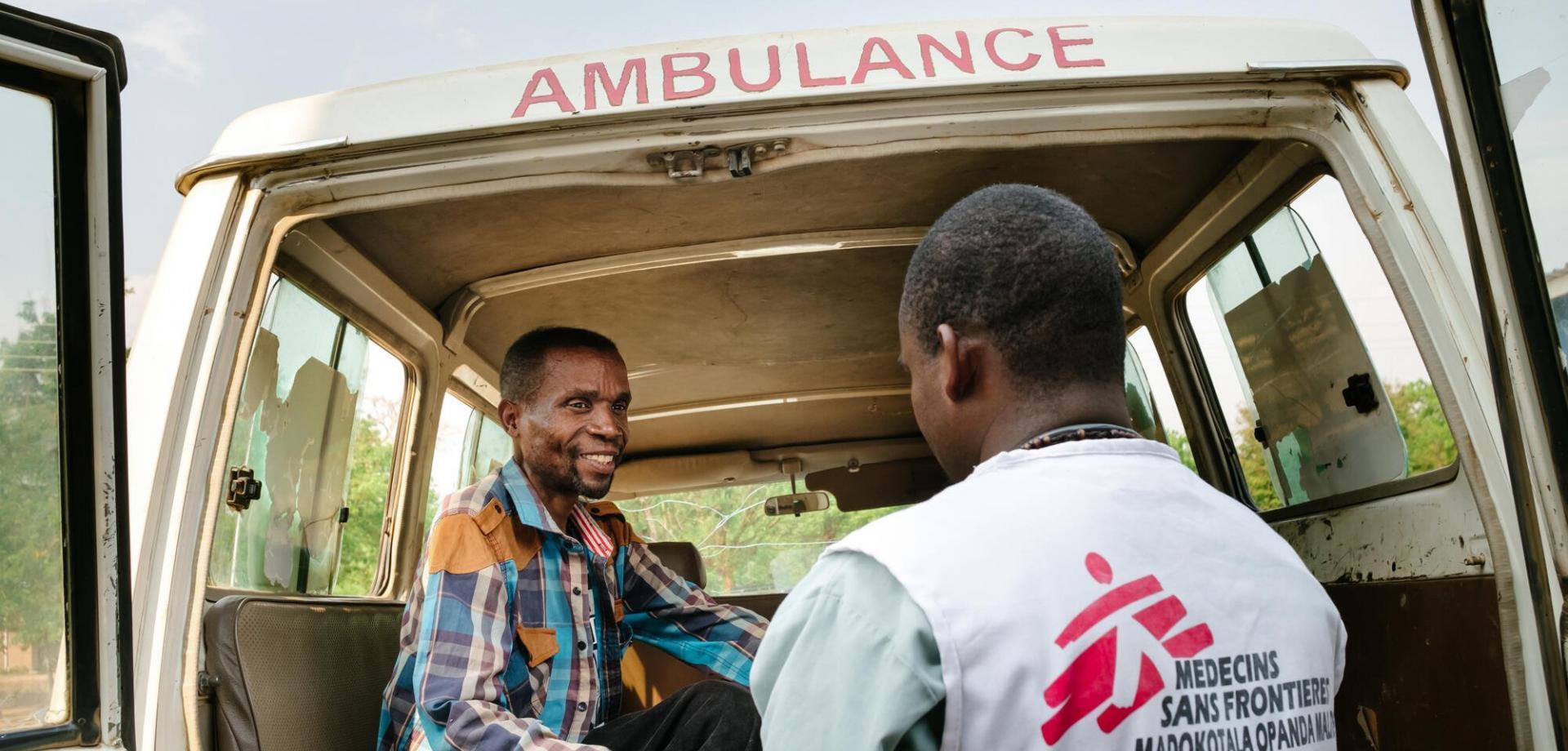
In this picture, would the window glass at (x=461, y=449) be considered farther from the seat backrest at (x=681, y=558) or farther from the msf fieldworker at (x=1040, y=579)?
the msf fieldworker at (x=1040, y=579)

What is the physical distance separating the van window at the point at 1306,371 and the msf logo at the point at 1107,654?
1445 millimetres

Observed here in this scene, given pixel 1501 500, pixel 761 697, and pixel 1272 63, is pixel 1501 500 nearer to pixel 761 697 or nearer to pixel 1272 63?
pixel 1272 63

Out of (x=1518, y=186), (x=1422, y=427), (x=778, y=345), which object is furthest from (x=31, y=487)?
(x=778, y=345)

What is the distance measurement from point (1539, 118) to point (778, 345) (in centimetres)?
287

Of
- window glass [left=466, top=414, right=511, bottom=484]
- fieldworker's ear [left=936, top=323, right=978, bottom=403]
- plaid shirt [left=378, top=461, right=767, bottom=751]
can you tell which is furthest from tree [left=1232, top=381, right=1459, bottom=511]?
window glass [left=466, top=414, right=511, bottom=484]

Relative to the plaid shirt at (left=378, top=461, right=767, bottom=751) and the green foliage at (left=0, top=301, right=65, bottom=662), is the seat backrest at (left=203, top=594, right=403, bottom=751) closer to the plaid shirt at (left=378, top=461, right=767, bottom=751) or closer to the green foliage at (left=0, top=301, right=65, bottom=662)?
the plaid shirt at (left=378, top=461, right=767, bottom=751)

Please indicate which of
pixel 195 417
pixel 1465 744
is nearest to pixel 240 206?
pixel 195 417

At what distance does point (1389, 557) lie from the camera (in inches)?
92.2

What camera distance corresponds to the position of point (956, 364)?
129cm

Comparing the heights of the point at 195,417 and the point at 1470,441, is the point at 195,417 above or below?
above

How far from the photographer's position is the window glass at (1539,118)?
1.42 meters

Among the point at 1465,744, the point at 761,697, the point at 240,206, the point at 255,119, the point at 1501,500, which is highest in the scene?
the point at 255,119

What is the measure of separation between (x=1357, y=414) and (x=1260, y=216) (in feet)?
1.67

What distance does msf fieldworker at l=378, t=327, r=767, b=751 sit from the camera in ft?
7.52
